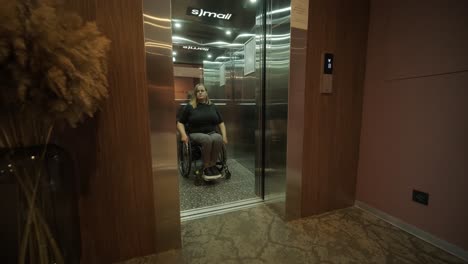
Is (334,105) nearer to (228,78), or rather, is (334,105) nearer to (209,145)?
(209,145)

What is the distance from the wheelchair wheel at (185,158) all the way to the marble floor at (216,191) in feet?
0.36

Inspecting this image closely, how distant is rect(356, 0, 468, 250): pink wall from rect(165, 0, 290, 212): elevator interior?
2.65ft

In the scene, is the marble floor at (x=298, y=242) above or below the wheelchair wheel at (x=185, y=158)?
below

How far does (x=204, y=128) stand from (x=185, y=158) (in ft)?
1.56

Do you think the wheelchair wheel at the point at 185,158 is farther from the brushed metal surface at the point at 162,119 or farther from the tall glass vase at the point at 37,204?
the tall glass vase at the point at 37,204

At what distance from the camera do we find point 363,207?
5.83 ft

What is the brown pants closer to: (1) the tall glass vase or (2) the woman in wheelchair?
(2) the woman in wheelchair

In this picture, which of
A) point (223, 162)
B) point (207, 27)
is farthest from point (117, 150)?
point (207, 27)

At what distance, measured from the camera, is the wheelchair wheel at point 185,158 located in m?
2.34

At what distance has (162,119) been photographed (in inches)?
46.7

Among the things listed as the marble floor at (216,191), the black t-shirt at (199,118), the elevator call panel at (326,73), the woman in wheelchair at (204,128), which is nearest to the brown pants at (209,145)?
the woman in wheelchair at (204,128)

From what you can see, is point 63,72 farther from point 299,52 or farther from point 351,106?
point 351,106

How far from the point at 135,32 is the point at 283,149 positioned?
53.3 inches

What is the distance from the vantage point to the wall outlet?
4.38ft
